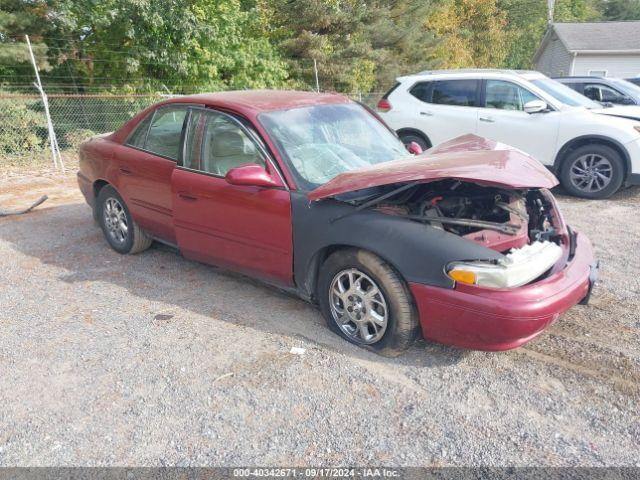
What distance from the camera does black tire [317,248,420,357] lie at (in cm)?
303

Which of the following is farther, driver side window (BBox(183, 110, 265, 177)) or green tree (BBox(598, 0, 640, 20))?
green tree (BBox(598, 0, 640, 20))

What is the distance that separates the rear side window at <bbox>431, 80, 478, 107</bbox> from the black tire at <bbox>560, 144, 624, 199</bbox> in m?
1.75

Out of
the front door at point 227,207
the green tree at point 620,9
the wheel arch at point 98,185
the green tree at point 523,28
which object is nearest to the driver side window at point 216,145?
the front door at point 227,207

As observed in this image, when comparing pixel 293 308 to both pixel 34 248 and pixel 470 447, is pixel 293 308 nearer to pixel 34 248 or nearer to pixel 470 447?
pixel 470 447

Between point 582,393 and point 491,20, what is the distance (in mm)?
37209

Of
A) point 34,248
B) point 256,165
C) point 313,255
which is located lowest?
point 34,248

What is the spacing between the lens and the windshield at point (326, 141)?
144 inches

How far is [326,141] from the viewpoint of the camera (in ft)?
12.9

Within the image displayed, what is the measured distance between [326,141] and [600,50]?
91.2ft

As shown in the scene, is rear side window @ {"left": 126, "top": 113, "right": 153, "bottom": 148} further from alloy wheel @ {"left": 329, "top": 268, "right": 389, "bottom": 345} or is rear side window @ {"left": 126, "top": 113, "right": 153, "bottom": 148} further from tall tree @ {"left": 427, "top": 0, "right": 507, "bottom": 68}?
tall tree @ {"left": 427, "top": 0, "right": 507, "bottom": 68}

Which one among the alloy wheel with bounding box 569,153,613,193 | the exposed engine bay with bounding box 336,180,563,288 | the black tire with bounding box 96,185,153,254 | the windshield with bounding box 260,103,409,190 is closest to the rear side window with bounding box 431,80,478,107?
the alloy wheel with bounding box 569,153,613,193

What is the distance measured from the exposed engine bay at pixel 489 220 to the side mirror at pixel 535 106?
3.99m

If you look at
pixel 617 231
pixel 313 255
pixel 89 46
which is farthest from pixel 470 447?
pixel 89 46

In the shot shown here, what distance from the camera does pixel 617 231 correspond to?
5.69 metres
